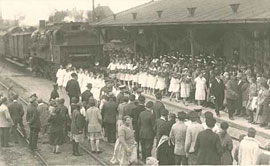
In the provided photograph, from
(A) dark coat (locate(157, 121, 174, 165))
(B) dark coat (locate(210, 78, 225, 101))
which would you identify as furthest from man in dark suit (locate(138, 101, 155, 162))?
(B) dark coat (locate(210, 78, 225, 101))

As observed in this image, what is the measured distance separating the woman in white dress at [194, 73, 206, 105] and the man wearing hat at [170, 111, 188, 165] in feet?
23.5

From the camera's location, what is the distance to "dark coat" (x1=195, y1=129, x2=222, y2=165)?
859 cm

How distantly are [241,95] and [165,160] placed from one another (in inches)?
224

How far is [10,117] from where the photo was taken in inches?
538

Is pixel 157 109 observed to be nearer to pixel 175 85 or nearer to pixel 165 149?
pixel 165 149

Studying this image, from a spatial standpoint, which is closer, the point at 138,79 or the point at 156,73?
the point at 156,73

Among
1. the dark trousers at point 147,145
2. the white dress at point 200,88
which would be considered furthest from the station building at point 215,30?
the dark trousers at point 147,145

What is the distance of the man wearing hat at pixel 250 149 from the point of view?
334 inches

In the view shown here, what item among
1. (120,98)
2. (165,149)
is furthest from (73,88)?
(165,149)

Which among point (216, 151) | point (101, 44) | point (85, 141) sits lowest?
point (85, 141)

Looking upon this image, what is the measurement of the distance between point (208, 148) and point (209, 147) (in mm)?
30

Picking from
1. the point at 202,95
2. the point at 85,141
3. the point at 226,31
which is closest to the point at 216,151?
the point at 85,141

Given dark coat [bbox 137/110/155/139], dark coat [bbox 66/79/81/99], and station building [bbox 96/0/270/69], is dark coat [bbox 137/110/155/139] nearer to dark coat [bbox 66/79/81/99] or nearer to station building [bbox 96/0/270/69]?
station building [bbox 96/0/270/69]

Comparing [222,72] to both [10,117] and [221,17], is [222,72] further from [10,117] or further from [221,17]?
[10,117]
